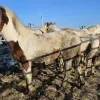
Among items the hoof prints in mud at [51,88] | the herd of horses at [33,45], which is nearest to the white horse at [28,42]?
the herd of horses at [33,45]

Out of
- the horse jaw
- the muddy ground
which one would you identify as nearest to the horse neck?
the horse jaw

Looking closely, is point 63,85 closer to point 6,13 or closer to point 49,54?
point 49,54

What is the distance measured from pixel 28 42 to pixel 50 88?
1454 mm

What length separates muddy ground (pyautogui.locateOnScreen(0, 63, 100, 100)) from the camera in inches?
242

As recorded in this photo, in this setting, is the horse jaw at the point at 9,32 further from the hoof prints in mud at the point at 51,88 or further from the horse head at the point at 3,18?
the hoof prints in mud at the point at 51,88

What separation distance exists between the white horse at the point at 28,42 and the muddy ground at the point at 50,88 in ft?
1.41

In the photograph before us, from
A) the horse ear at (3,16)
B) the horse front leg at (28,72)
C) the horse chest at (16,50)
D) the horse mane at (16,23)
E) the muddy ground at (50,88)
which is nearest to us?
the horse ear at (3,16)

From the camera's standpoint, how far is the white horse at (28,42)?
20.0 feet

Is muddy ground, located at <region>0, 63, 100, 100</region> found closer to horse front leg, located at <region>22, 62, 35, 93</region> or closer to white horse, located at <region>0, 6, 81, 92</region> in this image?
horse front leg, located at <region>22, 62, 35, 93</region>

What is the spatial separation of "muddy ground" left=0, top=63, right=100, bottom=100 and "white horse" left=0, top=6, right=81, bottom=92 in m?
0.43

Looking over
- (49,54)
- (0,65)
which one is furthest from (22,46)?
(0,65)

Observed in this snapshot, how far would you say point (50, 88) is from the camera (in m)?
6.84

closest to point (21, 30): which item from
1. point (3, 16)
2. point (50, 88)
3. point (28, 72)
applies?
point (3, 16)

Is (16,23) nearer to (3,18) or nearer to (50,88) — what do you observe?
(3,18)
